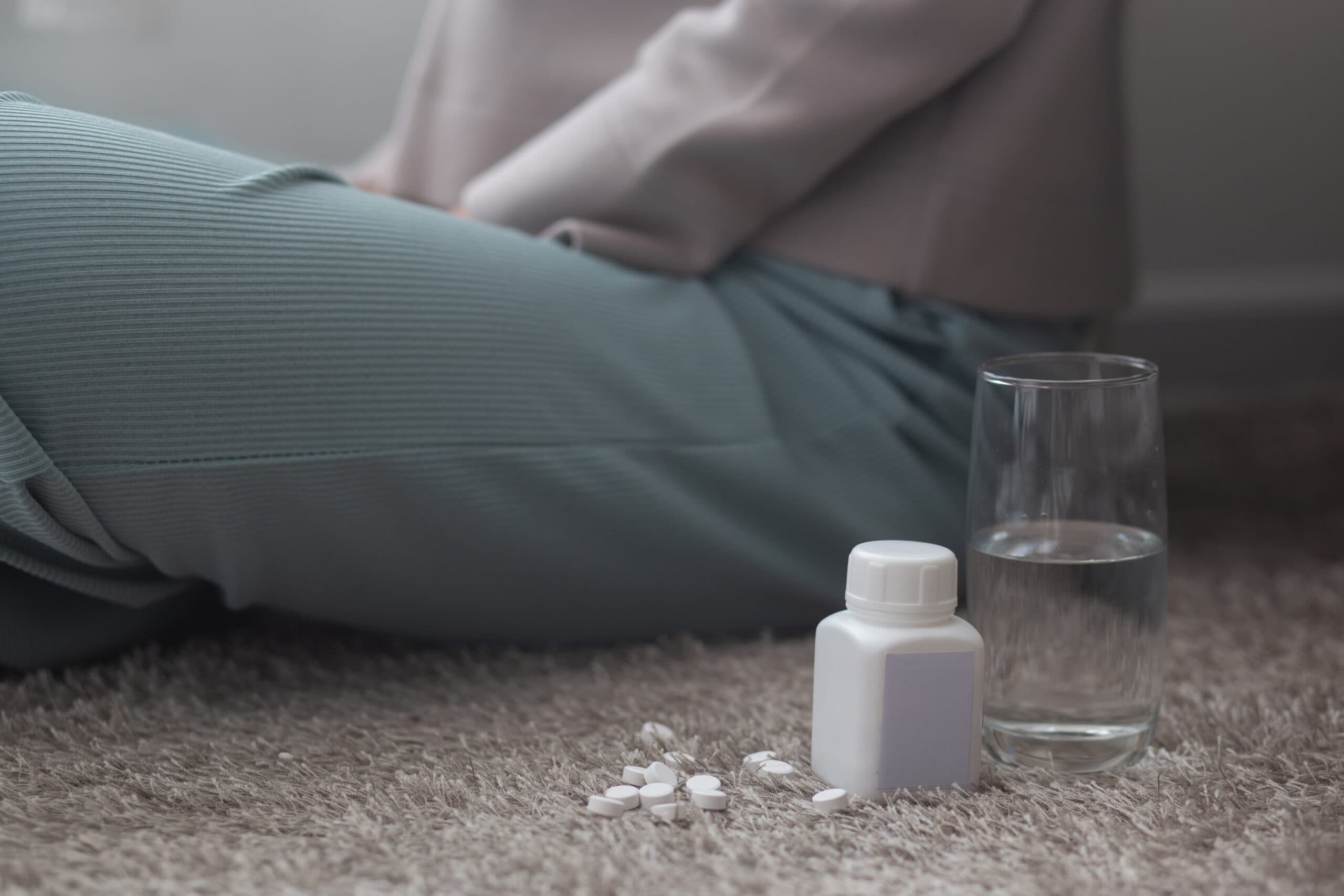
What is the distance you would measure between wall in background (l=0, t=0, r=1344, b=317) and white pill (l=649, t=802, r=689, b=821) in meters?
1.19

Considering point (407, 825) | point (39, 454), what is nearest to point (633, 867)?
point (407, 825)

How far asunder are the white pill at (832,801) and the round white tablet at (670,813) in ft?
0.18

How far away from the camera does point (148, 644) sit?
0.77 metres

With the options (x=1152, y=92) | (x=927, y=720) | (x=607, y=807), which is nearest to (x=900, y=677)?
(x=927, y=720)

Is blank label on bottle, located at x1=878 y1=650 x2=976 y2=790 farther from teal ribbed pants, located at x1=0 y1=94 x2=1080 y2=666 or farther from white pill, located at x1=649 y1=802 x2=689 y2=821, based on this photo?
teal ribbed pants, located at x1=0 y1=94 x2=1080 y2=666

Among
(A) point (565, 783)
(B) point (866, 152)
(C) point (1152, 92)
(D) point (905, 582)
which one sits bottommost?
(A) point (565, 783)

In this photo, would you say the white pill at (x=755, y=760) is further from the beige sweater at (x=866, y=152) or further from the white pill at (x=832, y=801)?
the beige sweater at (x=866, y=152)

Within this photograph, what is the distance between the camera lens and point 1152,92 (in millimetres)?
1542

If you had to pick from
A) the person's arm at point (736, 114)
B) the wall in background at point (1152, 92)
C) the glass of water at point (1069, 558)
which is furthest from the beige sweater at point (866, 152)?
the wall in background at point (1152, 92)

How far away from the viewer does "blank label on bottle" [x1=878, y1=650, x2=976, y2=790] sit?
54 centimetres

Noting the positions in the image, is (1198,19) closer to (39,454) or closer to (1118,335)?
(1118,335)

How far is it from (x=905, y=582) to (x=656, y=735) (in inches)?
6.7

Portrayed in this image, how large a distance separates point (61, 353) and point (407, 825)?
264 mm

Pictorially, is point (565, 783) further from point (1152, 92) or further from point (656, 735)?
point (1152, 92)
